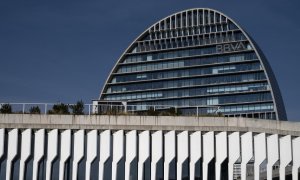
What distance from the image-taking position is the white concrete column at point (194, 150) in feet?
112

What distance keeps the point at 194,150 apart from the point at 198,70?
84.0 m

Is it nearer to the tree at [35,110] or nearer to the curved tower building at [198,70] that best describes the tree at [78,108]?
the tree at [35,110]

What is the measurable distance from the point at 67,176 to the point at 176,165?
21.8 feet

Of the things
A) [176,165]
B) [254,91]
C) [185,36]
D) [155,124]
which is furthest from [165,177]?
[185,36]

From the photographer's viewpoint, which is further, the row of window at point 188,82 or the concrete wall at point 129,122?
the row of window at point 188,82

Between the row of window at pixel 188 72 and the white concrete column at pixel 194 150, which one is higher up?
the row of window at pixel 188 72

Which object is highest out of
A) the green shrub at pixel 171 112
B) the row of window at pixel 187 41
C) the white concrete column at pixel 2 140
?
the row of window at pixel 187 41

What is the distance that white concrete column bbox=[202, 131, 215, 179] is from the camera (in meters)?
34.4

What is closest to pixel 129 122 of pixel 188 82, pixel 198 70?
pixel 198 70

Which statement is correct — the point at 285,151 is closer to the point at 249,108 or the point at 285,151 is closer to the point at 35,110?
the point at 35,110

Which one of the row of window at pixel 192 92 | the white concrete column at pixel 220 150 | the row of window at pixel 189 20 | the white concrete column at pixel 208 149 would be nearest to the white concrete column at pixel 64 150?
the white concrete column at pixel 208 149

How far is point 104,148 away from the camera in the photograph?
3375cm

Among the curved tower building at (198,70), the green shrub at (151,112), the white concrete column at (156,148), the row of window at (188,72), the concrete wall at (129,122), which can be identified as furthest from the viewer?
the row of window at (188,72)

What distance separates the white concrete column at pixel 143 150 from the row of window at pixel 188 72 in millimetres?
80854
